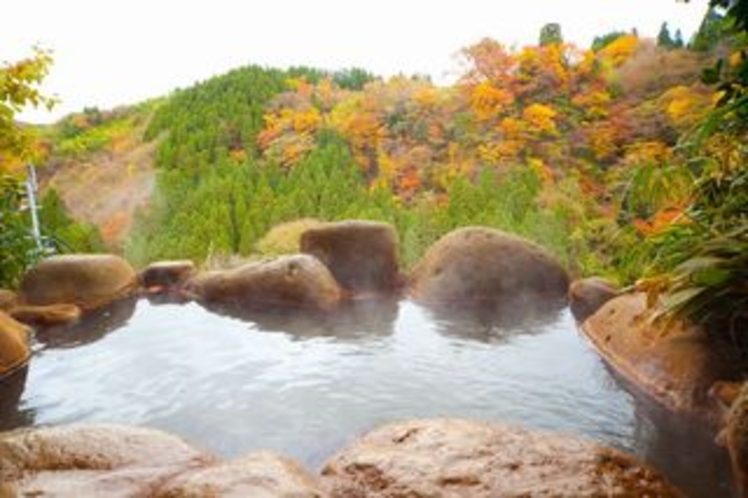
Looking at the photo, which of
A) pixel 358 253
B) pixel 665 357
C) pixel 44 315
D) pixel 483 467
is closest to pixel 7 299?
pixel 44 315

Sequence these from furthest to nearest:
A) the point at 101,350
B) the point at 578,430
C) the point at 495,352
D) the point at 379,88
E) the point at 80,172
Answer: the point at 80,172, the point at 379,88, the point at 101,350, the point at 495,352, the point at 578,430

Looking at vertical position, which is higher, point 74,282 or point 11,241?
point 11,241

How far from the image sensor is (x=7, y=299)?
9.74m

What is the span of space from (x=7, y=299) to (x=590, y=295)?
805cm

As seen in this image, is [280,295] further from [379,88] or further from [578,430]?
[379,88]

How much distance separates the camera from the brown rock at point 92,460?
3711 millimetres

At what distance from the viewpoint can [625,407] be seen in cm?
554

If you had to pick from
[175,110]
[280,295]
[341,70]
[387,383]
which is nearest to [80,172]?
[175,110]

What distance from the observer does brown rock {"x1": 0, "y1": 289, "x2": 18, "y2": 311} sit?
955 cm

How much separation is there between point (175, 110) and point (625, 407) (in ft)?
100

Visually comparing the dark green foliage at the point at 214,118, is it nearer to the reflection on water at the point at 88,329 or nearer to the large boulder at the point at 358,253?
the large boulder at the point at 358,253

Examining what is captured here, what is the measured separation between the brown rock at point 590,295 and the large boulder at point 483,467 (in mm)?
4885

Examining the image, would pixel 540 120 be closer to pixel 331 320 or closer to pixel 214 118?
pixel 331 320

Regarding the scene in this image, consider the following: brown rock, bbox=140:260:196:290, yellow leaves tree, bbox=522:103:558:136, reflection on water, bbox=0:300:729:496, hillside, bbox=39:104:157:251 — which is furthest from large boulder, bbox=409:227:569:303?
hillside, bbox=39:104:157:251
